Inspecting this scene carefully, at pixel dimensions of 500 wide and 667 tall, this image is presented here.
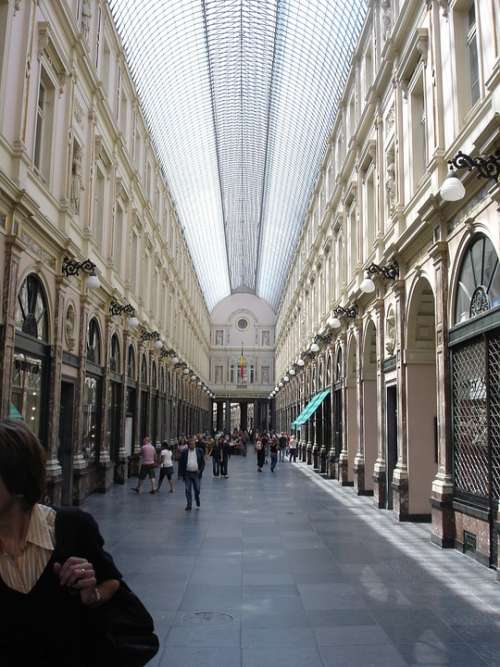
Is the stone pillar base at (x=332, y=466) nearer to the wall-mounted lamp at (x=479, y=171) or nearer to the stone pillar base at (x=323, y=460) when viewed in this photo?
the stone pillar base at (x=323, y=460)

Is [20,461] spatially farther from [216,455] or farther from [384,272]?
[216,455]

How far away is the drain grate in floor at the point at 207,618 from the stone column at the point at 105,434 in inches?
486

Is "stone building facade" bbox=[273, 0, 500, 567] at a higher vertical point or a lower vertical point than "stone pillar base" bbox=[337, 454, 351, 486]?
higher

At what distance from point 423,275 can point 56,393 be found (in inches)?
327

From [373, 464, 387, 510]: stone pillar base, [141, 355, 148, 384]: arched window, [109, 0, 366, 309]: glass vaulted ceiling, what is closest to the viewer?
[373, 464, 387, 510]: stone pillar base

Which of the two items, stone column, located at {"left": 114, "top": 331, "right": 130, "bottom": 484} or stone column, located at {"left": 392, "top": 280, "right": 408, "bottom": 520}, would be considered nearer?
stone column, located at {"left": 392, "top": 280, "right": 408, "bottom": 520}

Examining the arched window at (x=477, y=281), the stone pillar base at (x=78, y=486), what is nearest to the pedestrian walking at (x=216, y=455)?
the stone pillar base at (x=78, y=486)

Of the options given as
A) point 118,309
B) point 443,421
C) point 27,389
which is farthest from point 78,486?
point 443,421

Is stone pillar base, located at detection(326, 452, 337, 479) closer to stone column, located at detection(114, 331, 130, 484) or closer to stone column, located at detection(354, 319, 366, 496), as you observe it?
stone column, located at detection(354, 319, 366, 496)

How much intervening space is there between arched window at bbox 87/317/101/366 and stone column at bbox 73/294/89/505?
1.07m

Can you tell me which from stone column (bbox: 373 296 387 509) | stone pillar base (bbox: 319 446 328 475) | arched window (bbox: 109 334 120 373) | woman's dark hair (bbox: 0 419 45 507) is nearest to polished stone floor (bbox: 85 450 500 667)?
stone column (bbox: 373 296 387 509)

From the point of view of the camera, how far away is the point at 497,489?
944 cm

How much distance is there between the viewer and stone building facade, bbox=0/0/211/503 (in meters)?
11.9

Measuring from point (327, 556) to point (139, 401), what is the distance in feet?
52.4
